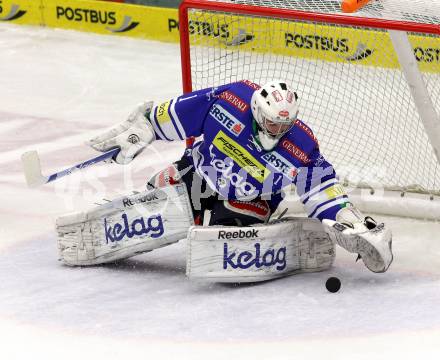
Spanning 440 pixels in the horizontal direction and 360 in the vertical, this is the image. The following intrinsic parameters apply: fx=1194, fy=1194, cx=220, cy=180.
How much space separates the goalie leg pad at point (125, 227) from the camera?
5.25 metres

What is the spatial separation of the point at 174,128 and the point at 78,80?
147 inches

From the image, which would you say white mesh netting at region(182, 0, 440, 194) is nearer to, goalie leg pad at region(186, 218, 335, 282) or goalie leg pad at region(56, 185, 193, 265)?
goalie leg pad at region(56, 185, 193, 265)

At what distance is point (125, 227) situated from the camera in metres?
5.32

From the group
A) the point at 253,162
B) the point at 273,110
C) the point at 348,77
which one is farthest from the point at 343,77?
the point at 273,110

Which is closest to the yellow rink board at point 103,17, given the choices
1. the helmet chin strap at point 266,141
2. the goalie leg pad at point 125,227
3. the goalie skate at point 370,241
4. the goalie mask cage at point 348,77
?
the goalie mask cage at point 348,77

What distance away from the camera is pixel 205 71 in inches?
252

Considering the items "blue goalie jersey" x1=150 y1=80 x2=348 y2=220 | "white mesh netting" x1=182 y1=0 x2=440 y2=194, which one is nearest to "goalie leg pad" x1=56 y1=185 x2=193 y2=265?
"blue goalie jersey" x1=150 y1=80 x2=348 y2=220

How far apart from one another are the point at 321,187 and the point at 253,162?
31 cm

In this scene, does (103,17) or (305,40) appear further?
(103,17)

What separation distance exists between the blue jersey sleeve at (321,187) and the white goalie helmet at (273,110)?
0.64ft

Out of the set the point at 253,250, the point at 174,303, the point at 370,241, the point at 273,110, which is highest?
the point at 273,110

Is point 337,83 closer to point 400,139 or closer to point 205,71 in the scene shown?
point 400,139

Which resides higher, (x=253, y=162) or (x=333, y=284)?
(x=253, y=162)

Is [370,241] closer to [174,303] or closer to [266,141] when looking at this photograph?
[266,141]
